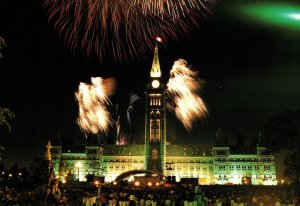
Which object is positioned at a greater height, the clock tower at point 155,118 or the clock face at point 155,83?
the clock face at point 155,83

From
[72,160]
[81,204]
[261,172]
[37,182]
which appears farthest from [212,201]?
[72,160]

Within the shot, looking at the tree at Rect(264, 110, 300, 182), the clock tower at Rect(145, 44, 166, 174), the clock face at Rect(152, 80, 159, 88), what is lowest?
the tree at Rect(264, 110, 300, 182)

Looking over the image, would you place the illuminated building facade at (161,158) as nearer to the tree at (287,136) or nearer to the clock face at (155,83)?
the clock face at (155,83)

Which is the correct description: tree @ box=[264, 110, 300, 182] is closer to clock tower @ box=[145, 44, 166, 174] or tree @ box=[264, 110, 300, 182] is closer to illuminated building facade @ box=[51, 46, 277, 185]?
illuminated building facade @ box=[51, 46, 277, 185]

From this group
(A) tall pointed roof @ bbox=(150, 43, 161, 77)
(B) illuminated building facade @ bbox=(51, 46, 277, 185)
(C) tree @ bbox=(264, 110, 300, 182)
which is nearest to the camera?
(C) tree @ bbox=(264, 110, 300, 182)

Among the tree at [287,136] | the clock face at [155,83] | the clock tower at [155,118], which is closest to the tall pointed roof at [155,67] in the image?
the clock tower at [155,118]

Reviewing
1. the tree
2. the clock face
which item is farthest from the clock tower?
the tree
